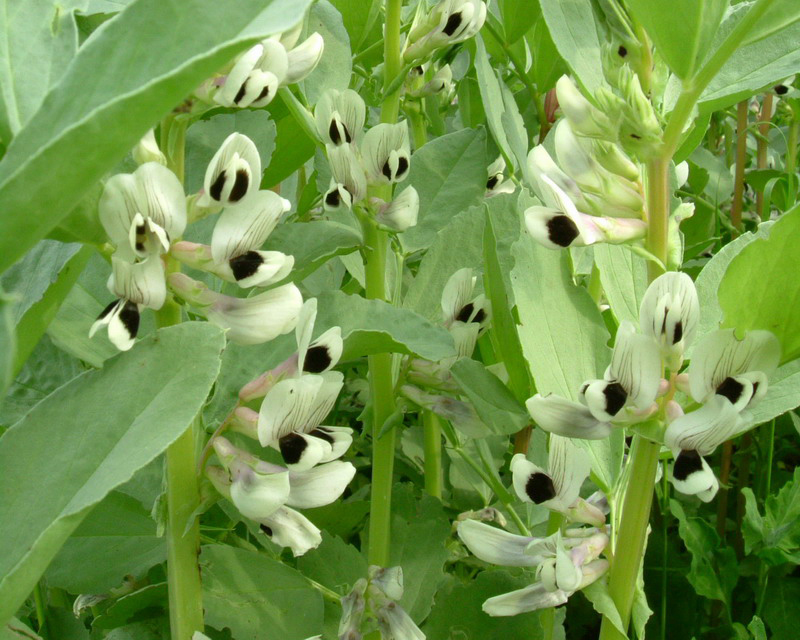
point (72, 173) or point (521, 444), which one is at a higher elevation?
point (72, 173)

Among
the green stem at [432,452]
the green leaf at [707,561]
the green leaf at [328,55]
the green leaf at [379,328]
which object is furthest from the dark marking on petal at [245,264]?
the green leaf at [707,561]

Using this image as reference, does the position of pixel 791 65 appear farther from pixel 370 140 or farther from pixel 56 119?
pixel 56 119

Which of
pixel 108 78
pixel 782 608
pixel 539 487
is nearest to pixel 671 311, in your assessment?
pixel 539 487

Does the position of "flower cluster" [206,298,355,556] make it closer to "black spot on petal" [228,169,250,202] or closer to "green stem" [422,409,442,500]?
"black spot on petal" [228,169,250,202]

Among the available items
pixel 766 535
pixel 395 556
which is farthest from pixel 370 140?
pixel 766 535

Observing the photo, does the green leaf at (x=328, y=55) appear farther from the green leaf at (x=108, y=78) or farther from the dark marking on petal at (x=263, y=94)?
the green leaf at (x=108, y=78)

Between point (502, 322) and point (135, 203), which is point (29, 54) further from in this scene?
point (502, 322)

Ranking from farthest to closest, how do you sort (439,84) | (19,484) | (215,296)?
(439,84) → (215,296) → (19,484)
